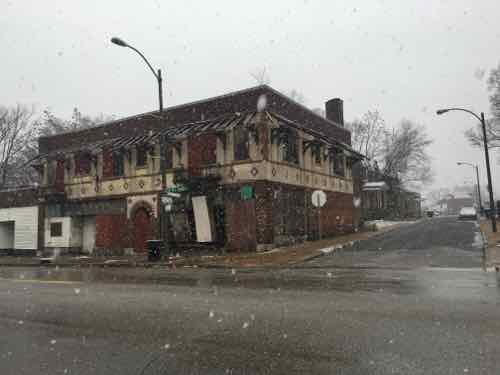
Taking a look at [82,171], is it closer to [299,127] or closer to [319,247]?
[299,127]

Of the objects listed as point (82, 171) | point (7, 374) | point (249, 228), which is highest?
point (82, 171)

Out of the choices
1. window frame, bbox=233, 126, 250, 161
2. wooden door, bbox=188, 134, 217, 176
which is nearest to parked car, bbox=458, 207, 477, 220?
window frame, bbox=233, 126, 250, 161

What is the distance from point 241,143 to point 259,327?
15.4 m

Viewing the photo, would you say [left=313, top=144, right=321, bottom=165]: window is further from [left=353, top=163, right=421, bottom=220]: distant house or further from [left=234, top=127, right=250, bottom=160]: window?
[left=353, top=163, right=421, bottom=220]: distant house

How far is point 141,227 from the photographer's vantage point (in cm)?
2369

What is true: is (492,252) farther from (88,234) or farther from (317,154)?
(88,234)

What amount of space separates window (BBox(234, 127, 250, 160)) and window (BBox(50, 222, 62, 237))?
1466 centimetres

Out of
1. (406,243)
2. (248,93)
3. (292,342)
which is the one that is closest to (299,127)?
(248,93)

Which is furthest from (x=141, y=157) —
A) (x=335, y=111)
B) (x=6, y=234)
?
(x=335, y=111)

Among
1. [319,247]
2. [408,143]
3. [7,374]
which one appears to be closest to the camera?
[7,374]

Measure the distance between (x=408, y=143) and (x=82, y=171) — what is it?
43813 mm

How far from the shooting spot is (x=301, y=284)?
30.6 feet

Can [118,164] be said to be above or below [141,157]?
below

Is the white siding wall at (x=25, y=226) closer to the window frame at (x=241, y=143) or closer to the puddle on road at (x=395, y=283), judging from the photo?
the window frame at (x=241, y=143)
